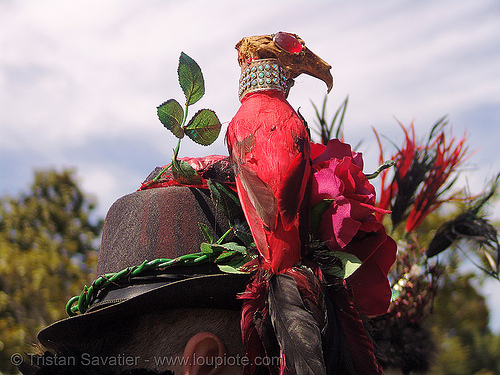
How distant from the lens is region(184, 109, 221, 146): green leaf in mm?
1892

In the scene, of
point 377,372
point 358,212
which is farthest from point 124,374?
point 358,212

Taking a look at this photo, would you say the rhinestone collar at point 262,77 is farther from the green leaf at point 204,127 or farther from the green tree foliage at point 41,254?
the green tree foliage at point 41,254

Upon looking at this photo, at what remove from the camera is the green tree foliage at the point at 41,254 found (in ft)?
31.4

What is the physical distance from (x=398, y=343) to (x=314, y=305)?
221cm

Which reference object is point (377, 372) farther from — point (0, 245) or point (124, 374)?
point (0, 245)

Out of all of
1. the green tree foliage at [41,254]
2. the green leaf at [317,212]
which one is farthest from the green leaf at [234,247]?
the green tree foliage at [41,254]

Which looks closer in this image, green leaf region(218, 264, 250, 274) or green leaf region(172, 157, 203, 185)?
green leaf region(218, 264, 250, 274)

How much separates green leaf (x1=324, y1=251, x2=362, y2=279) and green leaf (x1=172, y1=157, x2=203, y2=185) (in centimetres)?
61

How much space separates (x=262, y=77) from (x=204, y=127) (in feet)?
0.92

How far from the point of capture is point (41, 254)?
10.9 m

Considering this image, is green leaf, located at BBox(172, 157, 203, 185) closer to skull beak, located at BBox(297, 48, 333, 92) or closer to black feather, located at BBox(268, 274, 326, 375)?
skull beak, located at BBox(297, 48, 333, 92)

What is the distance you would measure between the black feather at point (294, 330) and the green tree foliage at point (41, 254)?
6.98 meters

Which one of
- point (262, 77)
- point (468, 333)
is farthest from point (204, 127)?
point (468, 333)

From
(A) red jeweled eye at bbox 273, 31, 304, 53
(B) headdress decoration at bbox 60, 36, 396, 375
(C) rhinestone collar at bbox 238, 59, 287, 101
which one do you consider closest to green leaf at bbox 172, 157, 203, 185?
(B) headdress decoration at bbox 60, 36, 396, 375
